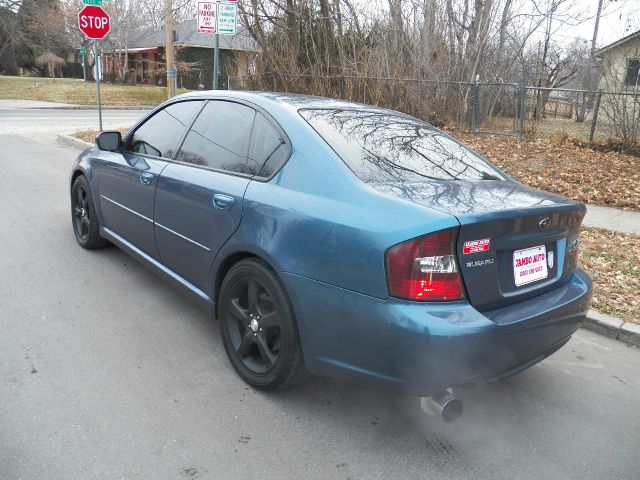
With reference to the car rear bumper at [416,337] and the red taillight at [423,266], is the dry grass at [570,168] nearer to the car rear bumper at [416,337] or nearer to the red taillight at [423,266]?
the car rear bumper at [416,337]

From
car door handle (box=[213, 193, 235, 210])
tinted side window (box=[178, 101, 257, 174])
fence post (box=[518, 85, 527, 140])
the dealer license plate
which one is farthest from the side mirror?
fence post (box=[518, 85, 527, 140])

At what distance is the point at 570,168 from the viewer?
9.17 metres

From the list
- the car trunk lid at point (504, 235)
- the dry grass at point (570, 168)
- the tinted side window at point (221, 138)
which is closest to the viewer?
the car trunk lid at point (504, 235)

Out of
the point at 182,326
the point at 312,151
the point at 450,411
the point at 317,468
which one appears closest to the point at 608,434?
the point at 450,411

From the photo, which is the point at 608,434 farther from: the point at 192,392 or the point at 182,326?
the point at 182,326

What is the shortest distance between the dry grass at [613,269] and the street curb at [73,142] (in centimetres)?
1024

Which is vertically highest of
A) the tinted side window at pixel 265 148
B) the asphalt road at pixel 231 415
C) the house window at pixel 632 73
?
the house window at pixel 632 73

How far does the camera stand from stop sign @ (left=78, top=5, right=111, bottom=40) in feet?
36.9

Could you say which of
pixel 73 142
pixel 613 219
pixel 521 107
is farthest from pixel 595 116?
pixel 73 142

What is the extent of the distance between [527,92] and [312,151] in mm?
9976

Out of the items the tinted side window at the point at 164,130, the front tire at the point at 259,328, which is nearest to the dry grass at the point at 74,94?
the tinted side window at the point at 164,130

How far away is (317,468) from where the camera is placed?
8.09 feet

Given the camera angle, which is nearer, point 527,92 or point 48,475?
point 48,475

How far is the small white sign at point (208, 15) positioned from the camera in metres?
9.08
